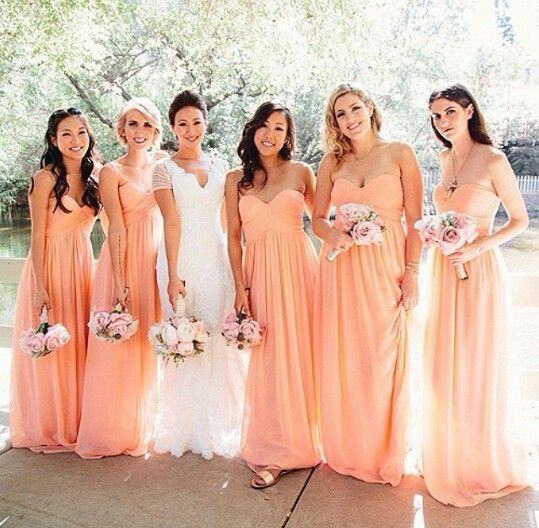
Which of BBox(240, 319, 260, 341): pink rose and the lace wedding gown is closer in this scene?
BBox(240, 319, 260, 341): pink rose

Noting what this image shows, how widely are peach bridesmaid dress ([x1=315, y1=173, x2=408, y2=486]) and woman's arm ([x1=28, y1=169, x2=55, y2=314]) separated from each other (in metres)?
1.84

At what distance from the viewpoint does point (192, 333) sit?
3434 mm

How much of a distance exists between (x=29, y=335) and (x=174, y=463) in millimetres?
1224

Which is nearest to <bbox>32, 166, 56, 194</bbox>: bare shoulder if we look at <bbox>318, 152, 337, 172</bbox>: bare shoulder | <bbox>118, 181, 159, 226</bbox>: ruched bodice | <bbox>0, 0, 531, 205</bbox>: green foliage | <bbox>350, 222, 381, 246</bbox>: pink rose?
<bbox>118, 181, 159, 226</bbox>: ruched bodice

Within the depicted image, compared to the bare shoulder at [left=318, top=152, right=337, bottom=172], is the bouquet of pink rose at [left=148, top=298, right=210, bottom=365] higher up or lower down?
lower down

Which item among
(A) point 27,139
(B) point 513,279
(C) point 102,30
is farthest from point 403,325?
(A) point 27,139

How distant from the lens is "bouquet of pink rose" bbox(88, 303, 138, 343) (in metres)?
3.51

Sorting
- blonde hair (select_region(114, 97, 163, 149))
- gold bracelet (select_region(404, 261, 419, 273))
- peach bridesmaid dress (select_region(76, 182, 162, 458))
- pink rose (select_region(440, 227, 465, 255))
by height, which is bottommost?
peach bridesmaid dress (select_region(76, 182, 162, 458))

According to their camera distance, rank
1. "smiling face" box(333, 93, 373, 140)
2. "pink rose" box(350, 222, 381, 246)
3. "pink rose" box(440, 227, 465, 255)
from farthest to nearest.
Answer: "smiling face" box(333, 93, 373, 140) < "pink rose" box(350, 222, 381, 246) < "pink rose" box(440, 227, 465, 255)

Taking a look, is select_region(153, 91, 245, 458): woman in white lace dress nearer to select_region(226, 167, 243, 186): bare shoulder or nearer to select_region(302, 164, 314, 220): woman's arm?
select_region(226, 167, 243, 186): bare shoulder

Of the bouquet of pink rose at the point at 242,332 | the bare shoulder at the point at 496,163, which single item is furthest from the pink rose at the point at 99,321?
the bare shoulder at the point at 496,163

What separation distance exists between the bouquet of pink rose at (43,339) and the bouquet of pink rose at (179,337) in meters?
0.57

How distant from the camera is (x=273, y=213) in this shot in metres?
3.49

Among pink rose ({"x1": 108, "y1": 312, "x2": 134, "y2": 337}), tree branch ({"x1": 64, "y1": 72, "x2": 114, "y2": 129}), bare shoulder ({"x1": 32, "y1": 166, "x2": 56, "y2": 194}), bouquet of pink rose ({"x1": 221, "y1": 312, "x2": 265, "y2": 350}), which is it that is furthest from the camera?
tree branch ({"x1": 64, "y1": 72, "x2": 114, "y2": 129})
